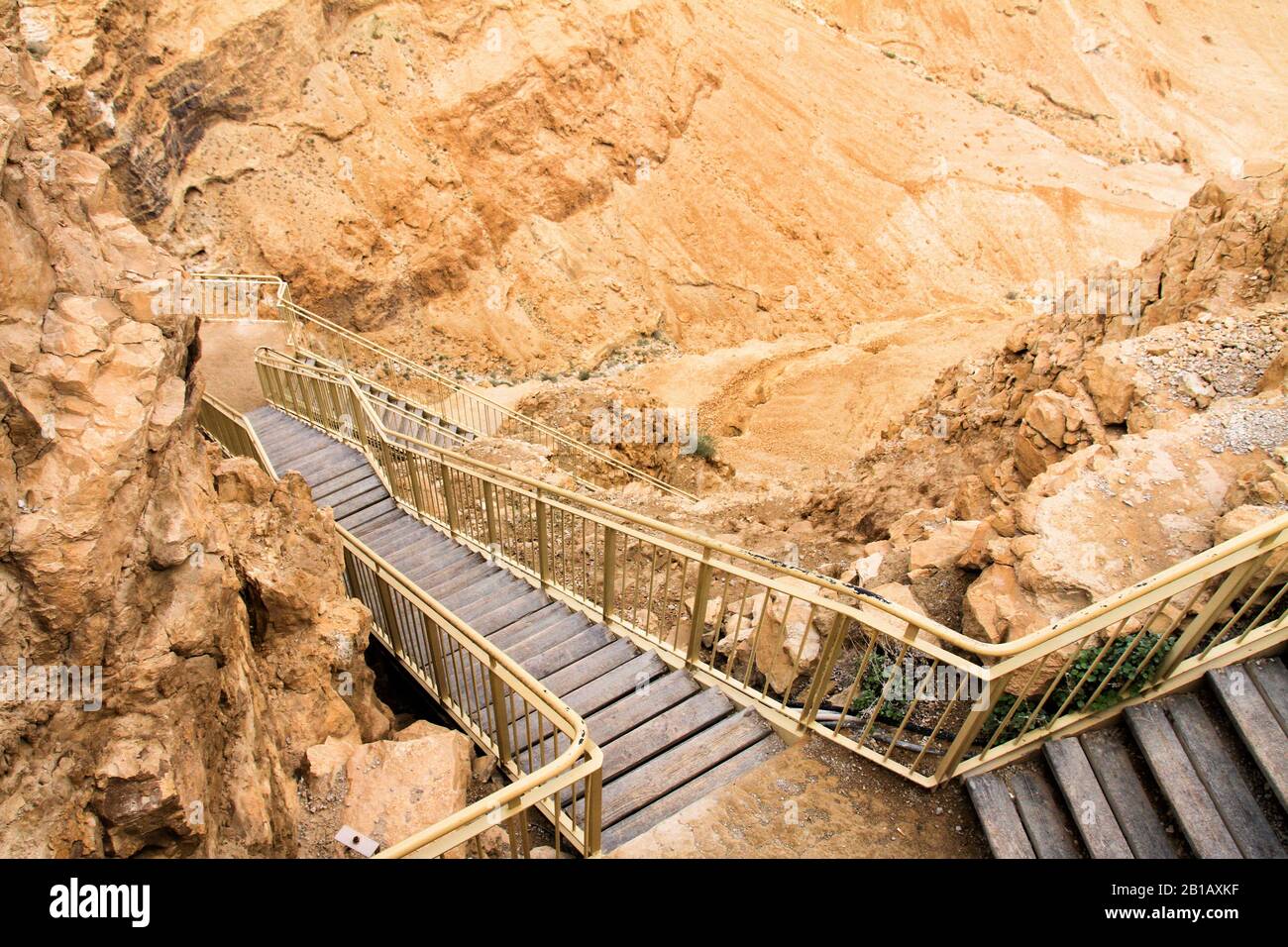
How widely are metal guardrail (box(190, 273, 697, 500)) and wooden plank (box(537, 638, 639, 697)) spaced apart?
25.9 ft

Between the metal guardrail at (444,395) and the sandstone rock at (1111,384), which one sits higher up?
the sandstone rock at (1111,384)

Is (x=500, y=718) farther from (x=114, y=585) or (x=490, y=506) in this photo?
(x=490, y=506)

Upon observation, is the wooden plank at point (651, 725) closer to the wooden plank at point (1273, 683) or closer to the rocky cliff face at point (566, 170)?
the wooden plank at point (1273, 683)

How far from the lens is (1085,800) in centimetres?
395

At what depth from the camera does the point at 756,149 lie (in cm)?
2216

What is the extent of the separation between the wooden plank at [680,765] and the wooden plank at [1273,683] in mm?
2808

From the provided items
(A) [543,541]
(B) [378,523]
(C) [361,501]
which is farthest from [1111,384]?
(C) [361,501]

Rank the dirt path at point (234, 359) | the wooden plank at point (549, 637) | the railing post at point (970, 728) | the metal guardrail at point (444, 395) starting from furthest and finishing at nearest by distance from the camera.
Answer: the metal guardrail at point (444, 395) → the dirt path at point (234, 359) → the wooden plank at point (549, 637) → the railing post at point (970, 728)

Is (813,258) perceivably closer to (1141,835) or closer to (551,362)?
(551,362)

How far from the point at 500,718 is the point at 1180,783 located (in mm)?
3873

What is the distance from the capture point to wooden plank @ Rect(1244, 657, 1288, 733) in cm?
397

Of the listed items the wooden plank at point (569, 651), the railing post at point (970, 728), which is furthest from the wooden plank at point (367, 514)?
the railing post at point (970, 728)

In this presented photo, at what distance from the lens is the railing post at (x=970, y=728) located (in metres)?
3.85

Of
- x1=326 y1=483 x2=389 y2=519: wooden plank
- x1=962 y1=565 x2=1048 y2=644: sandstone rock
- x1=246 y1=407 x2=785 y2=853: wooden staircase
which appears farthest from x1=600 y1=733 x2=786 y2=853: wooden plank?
x1=326 y1=483 x2=389 y2=519: wooden plank
